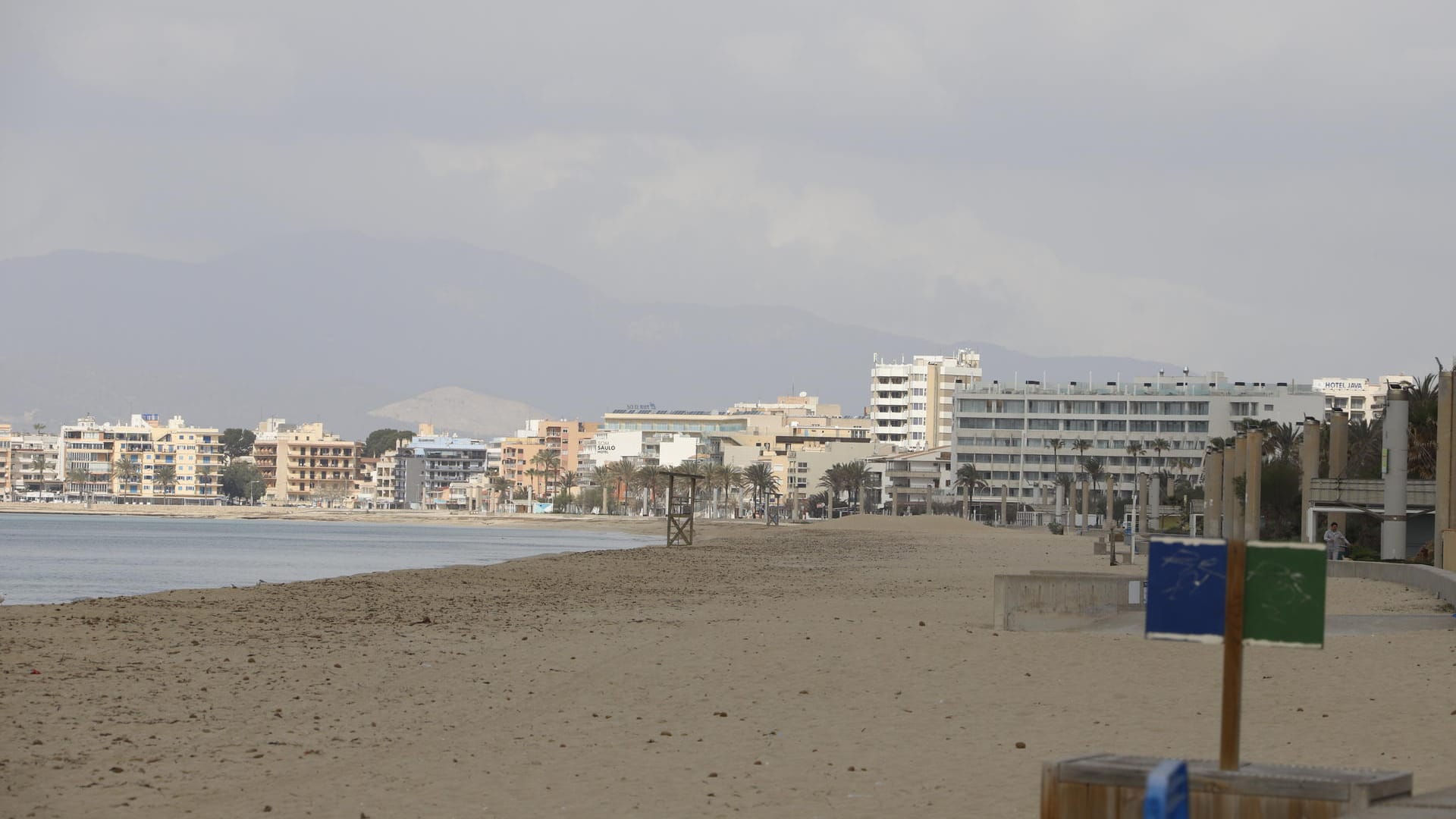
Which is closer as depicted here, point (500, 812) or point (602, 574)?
point (500, 812)

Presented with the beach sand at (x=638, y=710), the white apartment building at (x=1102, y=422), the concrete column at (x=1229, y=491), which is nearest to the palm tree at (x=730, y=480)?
the white apartment building at (x=1102, y=422)

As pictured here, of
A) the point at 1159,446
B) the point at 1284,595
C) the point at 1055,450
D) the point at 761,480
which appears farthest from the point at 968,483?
the point at 1284,595

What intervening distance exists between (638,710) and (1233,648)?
7.52 metres

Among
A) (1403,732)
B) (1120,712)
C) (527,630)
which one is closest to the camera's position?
(1403,732)

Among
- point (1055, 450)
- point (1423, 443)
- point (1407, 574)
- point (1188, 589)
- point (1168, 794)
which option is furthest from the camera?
point (1055, 450)

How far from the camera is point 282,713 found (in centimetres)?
1288

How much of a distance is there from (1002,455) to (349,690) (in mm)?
135599

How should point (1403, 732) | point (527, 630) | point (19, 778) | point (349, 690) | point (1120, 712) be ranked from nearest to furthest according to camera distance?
point (19, 778) → point (1403, 732) → point (1120, 712) → point (349, 690) → point (527, 630)

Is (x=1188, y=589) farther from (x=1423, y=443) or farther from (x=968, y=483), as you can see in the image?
(x=968, y=483)

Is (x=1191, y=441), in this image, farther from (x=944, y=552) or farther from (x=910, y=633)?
(x=910, y=633)

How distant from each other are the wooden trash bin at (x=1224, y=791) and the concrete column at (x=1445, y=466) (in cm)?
2872

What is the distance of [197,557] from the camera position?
73.1 m

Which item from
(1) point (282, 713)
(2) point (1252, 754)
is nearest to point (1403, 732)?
(2) point (1252, 754)

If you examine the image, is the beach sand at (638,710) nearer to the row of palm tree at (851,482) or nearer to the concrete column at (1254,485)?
the concrete column at (1254,485)
